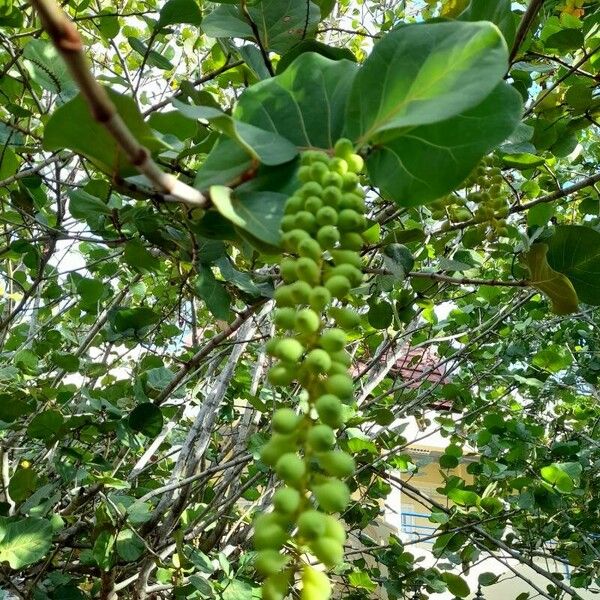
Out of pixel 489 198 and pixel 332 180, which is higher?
pixel 332 180

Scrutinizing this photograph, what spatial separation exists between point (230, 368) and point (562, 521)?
5.80 ft

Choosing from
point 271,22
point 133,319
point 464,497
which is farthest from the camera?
point 464,497

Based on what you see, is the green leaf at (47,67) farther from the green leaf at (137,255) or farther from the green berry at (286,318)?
the green berry at (286,318)

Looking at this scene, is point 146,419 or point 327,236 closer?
point 327,236

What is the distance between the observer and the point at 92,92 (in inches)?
14.5

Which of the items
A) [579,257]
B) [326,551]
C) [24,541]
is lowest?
[24,541]

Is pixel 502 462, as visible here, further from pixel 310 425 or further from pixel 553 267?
pixel 310 425

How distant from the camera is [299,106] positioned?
0.67 m

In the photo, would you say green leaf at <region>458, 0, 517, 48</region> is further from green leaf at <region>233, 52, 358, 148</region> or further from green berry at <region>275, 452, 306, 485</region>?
green berry at <region>275, 452, 306, 485</region>

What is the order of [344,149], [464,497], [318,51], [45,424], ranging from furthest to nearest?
1. [464,497]
2. [45,424]
3. [318,51]
4. [344,149]

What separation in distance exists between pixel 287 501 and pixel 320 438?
0.05 m

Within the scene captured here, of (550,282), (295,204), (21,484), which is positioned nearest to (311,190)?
(295,204)

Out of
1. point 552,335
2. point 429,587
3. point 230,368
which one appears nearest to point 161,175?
point 230,368

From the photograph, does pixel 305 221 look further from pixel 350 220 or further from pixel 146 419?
pixel 146 419
